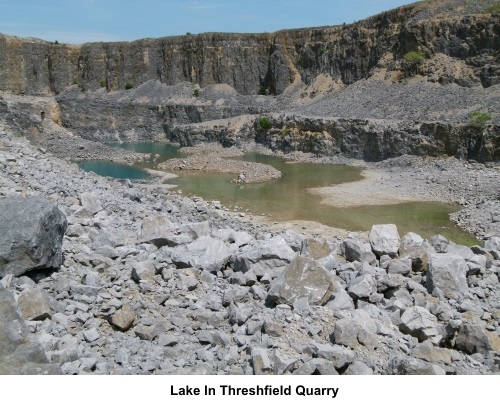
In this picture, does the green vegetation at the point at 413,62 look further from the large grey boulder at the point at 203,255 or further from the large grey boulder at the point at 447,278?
the large grey boulder at the point at 203,255

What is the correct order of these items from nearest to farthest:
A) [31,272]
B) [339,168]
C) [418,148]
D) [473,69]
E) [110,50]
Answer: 1. [31,272]
2. [418,148]
3. [339,168]
4. [473,69]
5. [110,50]

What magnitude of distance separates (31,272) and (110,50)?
68.3 m

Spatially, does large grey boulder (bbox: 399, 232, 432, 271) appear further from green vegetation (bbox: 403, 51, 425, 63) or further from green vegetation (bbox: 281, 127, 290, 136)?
green vegetation (bbox: 403, 51, 425, 63)

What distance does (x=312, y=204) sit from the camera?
2319 centimetres

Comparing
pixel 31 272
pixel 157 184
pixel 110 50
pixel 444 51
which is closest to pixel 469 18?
pixel 444 51

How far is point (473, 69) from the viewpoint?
37.5 metres

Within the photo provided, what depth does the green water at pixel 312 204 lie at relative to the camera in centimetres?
1947

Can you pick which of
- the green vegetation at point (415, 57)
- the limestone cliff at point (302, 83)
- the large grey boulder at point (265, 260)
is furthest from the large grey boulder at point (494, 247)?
the green vegetation at point (415, 57)

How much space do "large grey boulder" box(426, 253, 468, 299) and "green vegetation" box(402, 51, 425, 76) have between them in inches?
1461

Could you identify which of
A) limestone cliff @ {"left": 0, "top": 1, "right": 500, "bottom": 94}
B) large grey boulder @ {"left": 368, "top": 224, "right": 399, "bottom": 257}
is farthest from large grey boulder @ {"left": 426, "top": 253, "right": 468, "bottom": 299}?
limestone cliff @ {"left": 0, "top": 1, "right": 500, "bottom": 94}

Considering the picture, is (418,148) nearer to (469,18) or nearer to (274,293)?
(469,18)

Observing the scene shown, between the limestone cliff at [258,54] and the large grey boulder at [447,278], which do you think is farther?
the limestone cliff at [258,54]

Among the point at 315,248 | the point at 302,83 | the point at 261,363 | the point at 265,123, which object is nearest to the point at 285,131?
the point at 265,123

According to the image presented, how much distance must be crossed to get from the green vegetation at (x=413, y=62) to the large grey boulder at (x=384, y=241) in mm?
36082
